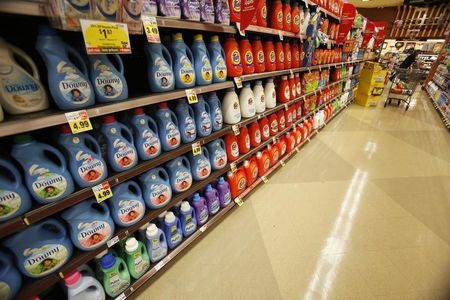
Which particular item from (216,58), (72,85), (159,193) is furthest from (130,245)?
(216,58)

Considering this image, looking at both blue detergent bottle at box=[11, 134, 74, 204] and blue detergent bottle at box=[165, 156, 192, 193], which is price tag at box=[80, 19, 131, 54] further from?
blue detergent bottle at box=[165, 156, 192, 193]

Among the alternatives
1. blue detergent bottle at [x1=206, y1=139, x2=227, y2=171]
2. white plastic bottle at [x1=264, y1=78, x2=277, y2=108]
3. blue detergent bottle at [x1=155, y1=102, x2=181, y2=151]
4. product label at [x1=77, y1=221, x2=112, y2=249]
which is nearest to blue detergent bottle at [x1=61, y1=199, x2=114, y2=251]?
product label at [x1=77, y1=221, x2=112, y2=249]

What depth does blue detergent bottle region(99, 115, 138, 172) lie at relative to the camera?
39.4 inches

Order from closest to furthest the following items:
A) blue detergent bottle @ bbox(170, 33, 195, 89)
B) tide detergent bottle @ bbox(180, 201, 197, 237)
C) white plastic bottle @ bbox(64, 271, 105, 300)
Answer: white plastic bottle @ bbox(64, 271, 105, 300), blue detergent bottle @ bbox(170, 33, 195, 89), tide detergent bottle @ bbox(180, 201, 197, 237)

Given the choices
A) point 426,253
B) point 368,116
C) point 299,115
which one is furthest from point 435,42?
point 426,253

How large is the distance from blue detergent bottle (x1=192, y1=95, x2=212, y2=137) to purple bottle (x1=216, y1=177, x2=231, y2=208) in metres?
0.46

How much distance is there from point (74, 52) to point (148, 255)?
1.12m

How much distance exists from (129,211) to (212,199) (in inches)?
26.1

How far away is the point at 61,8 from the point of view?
0.65 meters

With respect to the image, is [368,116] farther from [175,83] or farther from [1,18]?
[1,18]

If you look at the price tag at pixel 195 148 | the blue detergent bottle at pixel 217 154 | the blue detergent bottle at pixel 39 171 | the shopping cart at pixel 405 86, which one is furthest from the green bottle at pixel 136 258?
the shopping cart at pixel 405 86

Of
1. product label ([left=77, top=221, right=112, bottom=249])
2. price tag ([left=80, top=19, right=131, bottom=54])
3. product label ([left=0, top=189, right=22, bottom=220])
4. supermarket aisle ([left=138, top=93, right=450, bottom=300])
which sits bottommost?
→ supermarket aisle ([left=138, top=93, right=450, bottom=300])

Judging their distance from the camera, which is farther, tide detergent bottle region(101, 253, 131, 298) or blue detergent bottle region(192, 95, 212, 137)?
blue detergent bottle region(192, 95, 212, 137)

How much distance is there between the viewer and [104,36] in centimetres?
76
